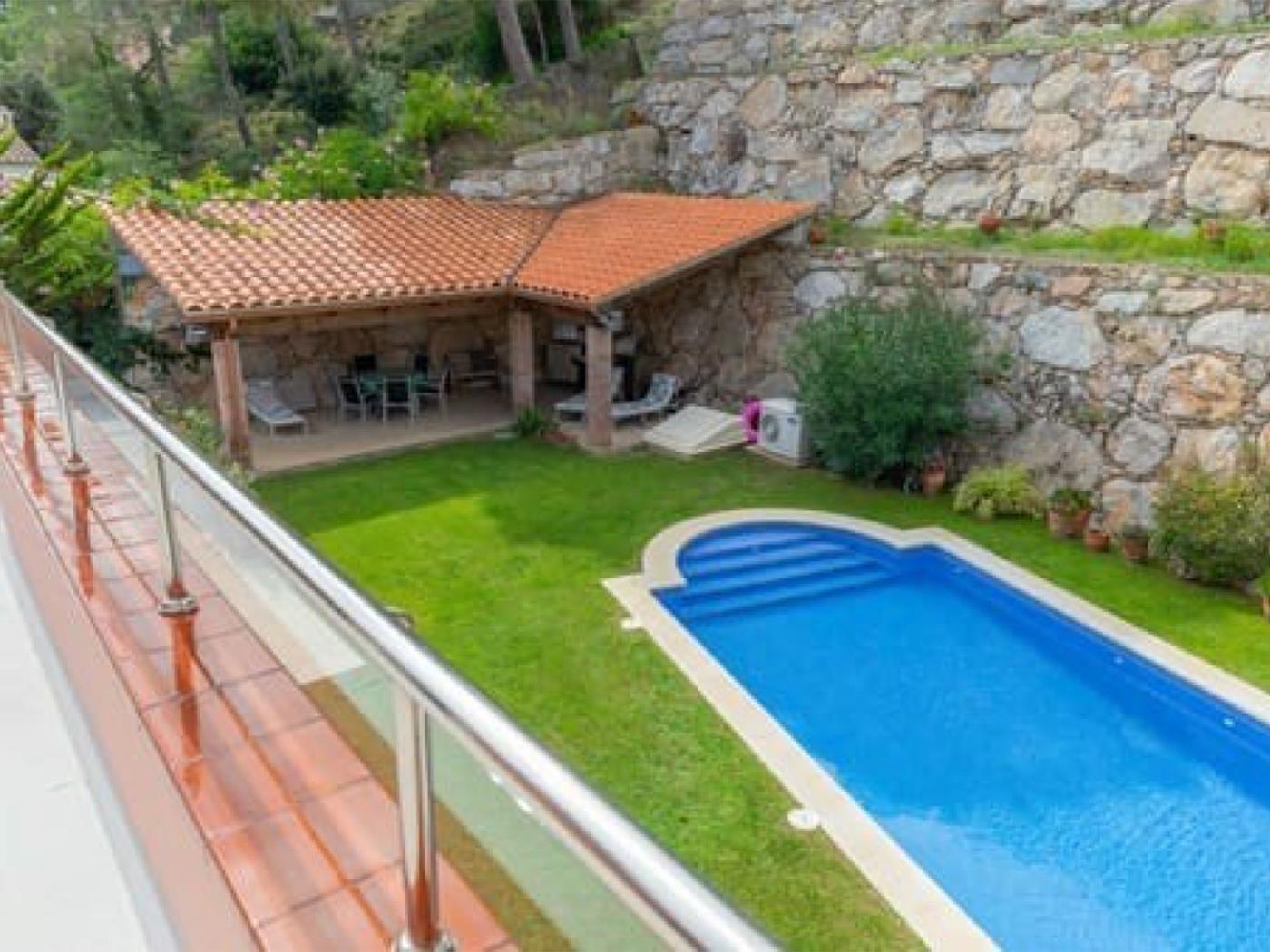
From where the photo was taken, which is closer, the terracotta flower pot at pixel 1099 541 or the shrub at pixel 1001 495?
the terracotta flower pot at pixel 1099 541

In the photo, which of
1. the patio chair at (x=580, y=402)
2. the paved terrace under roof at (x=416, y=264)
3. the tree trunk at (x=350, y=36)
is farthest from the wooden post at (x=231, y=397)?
the tree trunk at (x=350, y=36)

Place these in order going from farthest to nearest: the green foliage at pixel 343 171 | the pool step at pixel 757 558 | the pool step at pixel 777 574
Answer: the green foliage at pixel 343 171 → the pool step at pixel 757 558 → the pool step at pixel 777 574

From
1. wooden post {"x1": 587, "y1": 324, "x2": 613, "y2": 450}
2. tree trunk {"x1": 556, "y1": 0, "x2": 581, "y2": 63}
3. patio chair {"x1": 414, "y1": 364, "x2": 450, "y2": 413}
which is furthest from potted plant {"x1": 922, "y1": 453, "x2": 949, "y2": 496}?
tree trunk {"x1": 556, "y1": 0, "x2": 581, "y2": 63}

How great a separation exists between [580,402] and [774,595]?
676 centimetres

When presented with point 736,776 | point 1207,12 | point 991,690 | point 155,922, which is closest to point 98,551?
point 155,922

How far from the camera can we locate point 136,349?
1566 centimetres

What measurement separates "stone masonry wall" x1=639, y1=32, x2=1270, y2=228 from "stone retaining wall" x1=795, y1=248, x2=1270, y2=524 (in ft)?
6.09

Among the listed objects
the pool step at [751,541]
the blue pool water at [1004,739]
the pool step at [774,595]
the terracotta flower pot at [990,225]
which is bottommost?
the blue pool water at [1004,739]

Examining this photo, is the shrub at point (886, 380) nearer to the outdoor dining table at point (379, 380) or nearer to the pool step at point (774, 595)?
the pool step at point (774, 595)

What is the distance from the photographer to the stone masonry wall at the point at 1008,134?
12.3m

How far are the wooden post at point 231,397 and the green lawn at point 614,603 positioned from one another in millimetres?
661

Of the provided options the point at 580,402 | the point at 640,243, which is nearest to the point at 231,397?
the point at 580,402

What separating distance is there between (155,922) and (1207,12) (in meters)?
16.6

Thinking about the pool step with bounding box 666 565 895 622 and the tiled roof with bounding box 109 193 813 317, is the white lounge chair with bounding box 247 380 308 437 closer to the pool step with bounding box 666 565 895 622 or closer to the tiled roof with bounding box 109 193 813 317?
the tiled roof with bounding box 109 193 813 317
